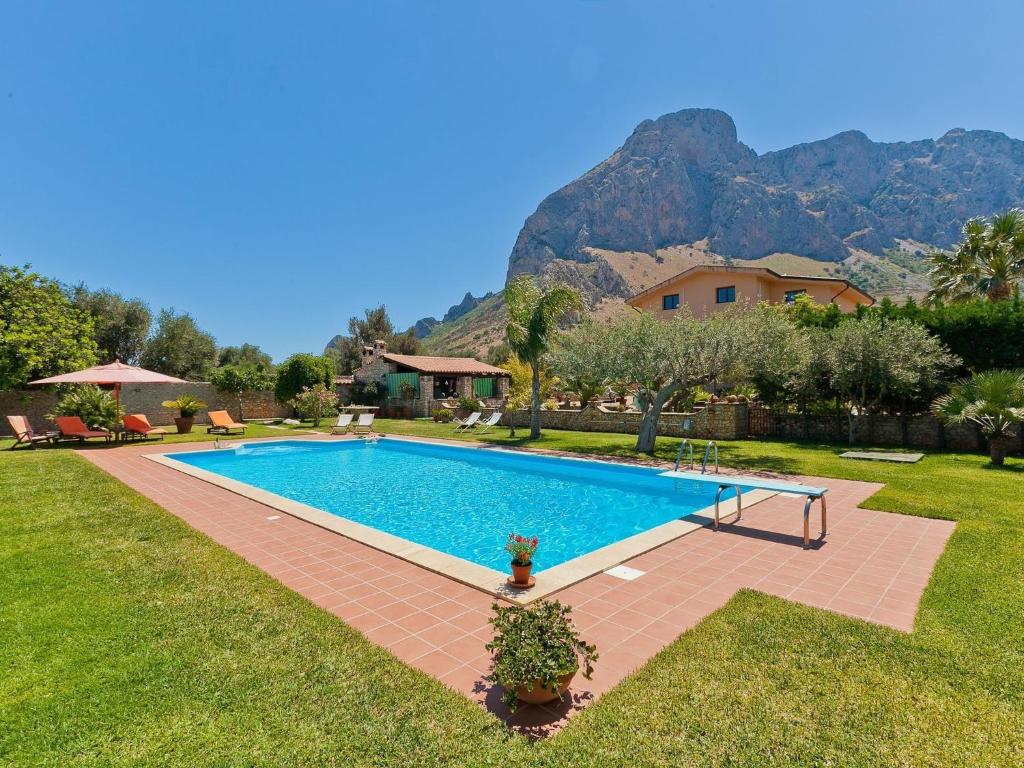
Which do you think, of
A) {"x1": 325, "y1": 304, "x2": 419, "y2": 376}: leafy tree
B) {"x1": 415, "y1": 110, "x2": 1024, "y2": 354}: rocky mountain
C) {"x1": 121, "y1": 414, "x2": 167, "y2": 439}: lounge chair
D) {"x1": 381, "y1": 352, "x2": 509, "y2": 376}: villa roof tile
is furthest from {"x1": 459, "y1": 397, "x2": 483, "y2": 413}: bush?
{"x1": 415, "y1": 110, "x2": 1024, "y2": 354}: rocky mountain

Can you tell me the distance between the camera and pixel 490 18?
663 inches

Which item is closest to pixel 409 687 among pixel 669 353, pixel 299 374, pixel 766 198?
pixel 669 353

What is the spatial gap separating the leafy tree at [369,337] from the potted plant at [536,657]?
166 feet

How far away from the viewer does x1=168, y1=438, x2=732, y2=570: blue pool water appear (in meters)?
7.89

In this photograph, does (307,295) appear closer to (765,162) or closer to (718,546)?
(718,546)

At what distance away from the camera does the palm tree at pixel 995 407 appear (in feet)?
37.1

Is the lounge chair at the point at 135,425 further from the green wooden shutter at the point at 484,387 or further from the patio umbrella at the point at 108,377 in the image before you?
the green wooden shutter at the point at 484,387

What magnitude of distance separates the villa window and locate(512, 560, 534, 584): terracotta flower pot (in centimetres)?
2641

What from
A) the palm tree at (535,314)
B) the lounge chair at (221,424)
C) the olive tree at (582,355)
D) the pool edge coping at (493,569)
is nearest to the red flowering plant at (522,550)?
the pool edge coping at (493,569)

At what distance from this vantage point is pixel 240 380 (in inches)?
1033

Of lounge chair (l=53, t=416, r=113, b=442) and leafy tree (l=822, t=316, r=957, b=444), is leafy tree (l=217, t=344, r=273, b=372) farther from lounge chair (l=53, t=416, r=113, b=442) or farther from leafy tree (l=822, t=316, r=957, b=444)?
leafy tree (l=822, t=316, r=957, b=444)

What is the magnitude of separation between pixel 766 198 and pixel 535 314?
113 meters

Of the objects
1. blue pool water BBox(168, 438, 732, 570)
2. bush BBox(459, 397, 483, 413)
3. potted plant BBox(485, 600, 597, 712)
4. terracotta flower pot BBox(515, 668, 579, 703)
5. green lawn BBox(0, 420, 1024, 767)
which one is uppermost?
bush BBox(459, 397, 483, 413)

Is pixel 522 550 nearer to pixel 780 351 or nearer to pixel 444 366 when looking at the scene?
pixel 780 351
